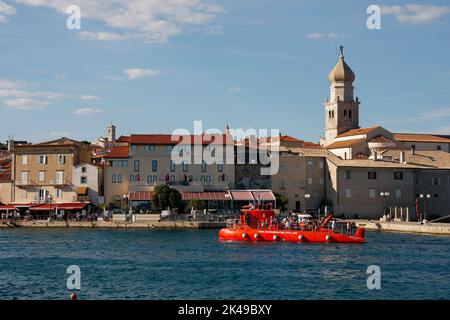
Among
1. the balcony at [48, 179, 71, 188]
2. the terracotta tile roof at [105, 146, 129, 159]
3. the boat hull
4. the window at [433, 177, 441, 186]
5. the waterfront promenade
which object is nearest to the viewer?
the boat hull

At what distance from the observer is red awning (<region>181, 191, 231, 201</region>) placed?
67938mm

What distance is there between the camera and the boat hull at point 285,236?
4750 cm

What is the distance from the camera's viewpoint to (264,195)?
69438 mm

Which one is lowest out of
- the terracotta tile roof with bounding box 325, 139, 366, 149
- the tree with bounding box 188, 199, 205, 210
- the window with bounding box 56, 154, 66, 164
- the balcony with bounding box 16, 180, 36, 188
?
the tree with bounding box 188, 199, 205, 210

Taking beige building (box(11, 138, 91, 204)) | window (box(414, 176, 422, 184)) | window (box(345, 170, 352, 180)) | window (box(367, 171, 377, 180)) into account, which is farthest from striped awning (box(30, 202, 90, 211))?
window (box(414, 176, 422, 184))

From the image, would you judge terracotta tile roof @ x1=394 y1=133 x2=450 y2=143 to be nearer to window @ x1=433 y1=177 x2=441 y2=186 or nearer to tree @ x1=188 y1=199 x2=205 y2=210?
window @ x1=433 y1=177 x2=441 y2=186

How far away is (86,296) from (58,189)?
48611mm

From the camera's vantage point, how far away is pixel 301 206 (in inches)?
2862

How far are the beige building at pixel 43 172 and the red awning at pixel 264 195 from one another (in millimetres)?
20222

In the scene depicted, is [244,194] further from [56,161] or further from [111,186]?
[56,161]

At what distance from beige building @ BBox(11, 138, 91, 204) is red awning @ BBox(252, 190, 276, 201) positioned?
20.2m

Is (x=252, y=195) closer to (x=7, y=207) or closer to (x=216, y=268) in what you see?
(x=7, y=207)

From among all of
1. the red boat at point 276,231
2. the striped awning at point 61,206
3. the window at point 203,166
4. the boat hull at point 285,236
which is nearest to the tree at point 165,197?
the window at point 203,166

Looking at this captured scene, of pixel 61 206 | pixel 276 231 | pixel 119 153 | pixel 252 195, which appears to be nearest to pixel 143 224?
pixel 61 206
